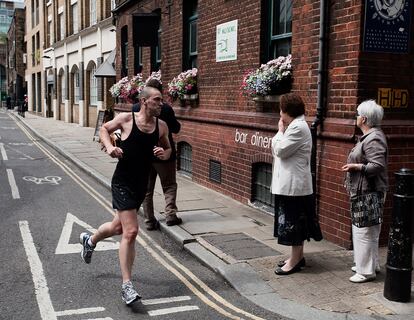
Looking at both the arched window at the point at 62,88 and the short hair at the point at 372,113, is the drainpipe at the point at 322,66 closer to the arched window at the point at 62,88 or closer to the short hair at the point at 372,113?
the short hair at the point at 372,113

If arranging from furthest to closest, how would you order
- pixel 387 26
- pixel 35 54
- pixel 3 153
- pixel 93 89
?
pixel 35 54 < pixel 93 89 < pixel 3 153 < pixel 387 26

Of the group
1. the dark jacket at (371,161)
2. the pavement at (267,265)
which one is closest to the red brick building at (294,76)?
the pavement at (267,265)

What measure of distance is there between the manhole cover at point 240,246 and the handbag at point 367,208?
52.9 inches

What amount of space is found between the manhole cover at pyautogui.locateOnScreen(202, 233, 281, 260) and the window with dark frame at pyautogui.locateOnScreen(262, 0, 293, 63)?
3005 mm

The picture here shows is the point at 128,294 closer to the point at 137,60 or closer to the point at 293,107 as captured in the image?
the point at 293,107

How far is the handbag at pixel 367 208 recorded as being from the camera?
197 inches

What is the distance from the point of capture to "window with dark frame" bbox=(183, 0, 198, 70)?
11.5m

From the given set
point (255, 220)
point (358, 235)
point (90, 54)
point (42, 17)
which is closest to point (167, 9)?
point (255, 220)

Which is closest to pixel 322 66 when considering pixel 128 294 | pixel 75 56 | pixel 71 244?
pixel 128 294

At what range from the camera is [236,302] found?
4812 millimetres

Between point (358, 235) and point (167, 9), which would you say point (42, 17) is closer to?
point (167, 9)

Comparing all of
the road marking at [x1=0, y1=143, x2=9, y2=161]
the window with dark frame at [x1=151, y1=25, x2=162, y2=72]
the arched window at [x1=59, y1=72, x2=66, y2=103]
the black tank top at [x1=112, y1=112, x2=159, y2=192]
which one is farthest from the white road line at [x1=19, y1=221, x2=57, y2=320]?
Result: the arched window at [x1=59, y1=72, x2=66, y2=103]

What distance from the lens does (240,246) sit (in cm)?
635

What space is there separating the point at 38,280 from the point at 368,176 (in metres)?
3.45
